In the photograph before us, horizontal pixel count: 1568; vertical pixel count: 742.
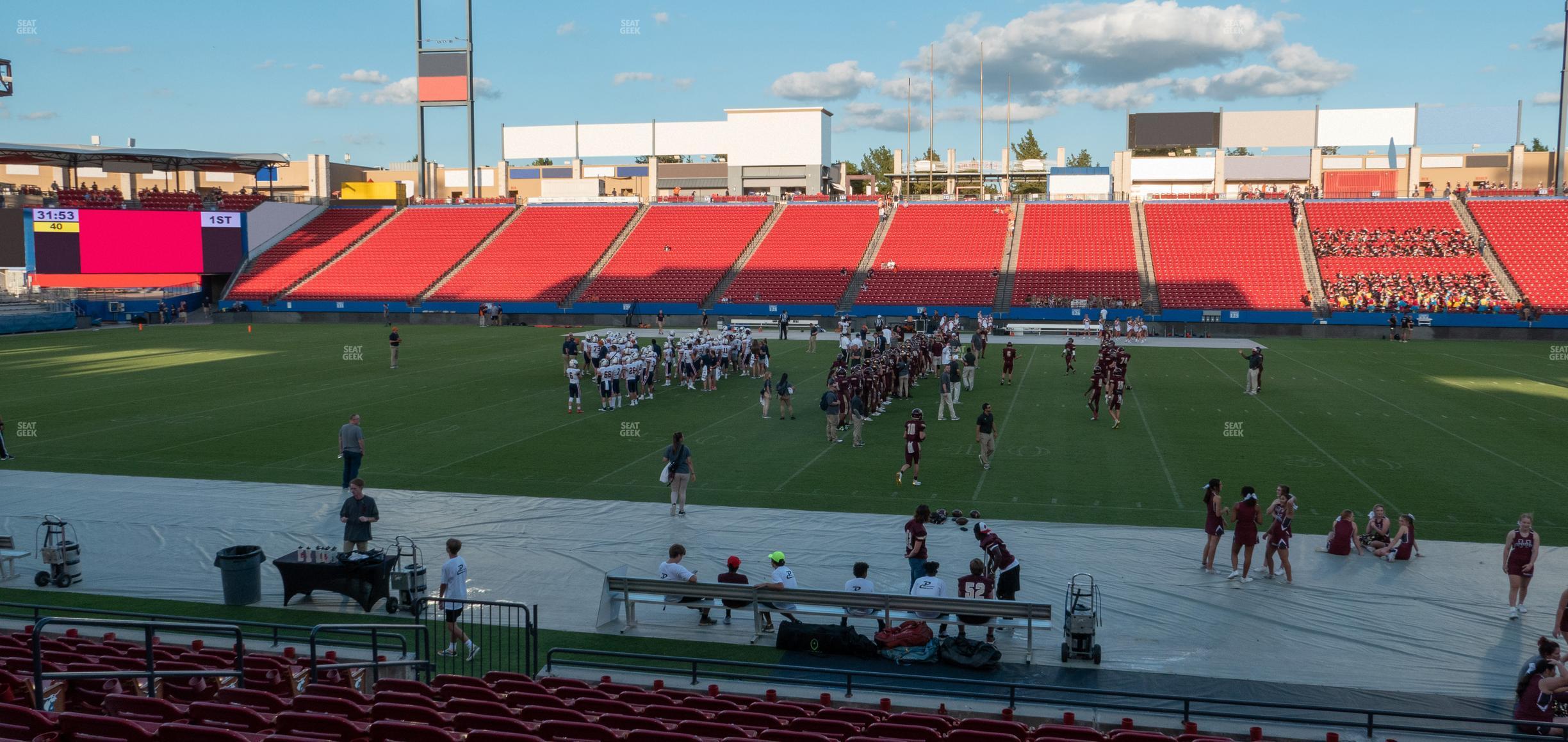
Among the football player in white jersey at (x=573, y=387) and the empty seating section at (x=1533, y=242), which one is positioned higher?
the empty seating section at (x=1533, y=242)

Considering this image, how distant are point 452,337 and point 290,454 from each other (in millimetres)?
26548

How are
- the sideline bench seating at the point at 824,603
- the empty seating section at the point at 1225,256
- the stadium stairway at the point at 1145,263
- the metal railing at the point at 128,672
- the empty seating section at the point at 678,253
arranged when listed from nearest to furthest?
the metal railing at the point at 128,672, the sideline bench seating at the point at 824,603, the empty seating section at the point at 1225,256, the stadium stairway at the point at 1145,263, the empty seating section at the point at 678,253

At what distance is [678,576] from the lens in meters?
11.1

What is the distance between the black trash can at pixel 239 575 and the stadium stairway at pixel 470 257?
47.7 metres

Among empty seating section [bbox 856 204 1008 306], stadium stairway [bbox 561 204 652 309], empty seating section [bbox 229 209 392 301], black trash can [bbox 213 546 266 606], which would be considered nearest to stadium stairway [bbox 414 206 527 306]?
stadium stairway [bbox 561 204 652 309]

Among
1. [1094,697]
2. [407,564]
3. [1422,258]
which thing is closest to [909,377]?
[407,564]

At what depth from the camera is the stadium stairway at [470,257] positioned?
58031mm

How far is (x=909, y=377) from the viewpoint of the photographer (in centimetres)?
2814

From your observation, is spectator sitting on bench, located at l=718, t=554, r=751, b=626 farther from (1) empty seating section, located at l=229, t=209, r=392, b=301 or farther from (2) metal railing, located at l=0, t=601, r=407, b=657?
(1) empty seating section, located at l=229, t=209, r=392, b=301

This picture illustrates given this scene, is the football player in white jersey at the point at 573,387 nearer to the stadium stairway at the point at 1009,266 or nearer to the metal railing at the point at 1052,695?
the metal railing at the point at 1052,695

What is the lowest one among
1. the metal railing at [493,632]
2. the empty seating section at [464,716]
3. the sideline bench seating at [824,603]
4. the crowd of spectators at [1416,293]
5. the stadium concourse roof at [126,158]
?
the metal railing at [493,632]

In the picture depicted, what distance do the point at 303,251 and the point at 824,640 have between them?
62224 mm

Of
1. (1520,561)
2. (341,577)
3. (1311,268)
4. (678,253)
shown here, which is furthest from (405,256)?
(1520,561)

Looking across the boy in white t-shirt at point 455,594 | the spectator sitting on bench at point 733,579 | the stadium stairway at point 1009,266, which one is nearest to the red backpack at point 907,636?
the spectator sitting on bench at point 733,579
